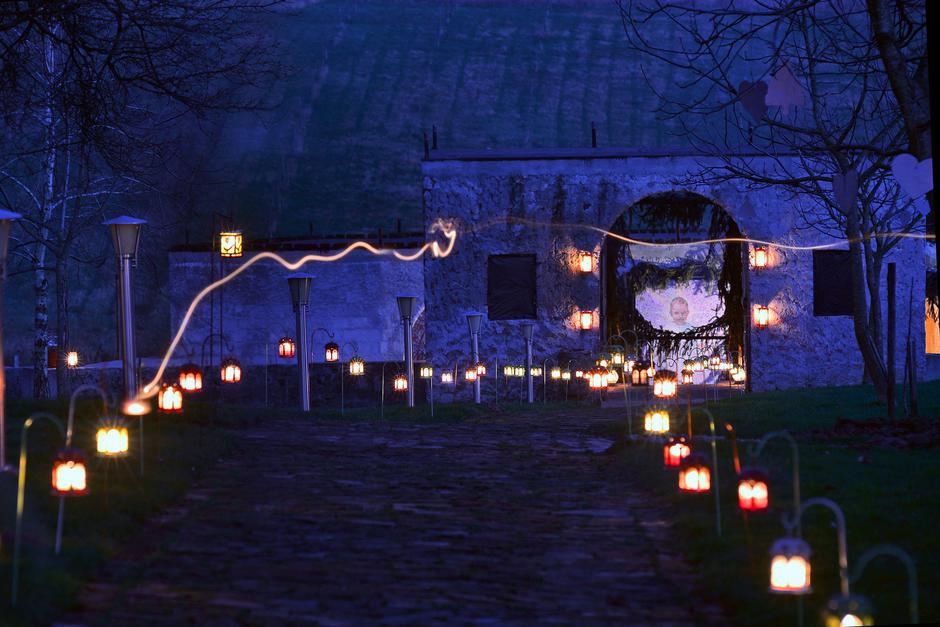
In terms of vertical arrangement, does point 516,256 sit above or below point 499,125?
below

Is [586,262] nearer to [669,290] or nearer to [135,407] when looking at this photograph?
[669,290]

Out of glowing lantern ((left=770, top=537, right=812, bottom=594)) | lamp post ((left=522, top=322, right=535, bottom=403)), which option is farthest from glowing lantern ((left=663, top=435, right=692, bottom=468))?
lamp post ((left=522, top=322, right=535, bottom=403))

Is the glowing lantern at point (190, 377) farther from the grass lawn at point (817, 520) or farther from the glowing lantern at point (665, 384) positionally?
the glowing lantern at point (665, 384)

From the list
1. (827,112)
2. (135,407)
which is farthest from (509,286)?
(135,407)

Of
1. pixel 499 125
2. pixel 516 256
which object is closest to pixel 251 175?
pixel 499 125

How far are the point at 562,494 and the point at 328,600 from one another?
14.5 feet

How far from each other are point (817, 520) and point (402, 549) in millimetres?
3189

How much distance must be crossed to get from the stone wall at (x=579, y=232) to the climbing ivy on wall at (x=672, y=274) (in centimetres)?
339

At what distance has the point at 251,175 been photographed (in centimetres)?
5756

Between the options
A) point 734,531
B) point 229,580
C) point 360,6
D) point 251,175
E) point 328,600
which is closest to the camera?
point 328,600

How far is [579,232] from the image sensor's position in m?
25.5

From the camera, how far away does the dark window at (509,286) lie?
25.5m

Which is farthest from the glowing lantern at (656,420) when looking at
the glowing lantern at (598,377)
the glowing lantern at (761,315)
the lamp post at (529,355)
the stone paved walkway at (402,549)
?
the glowing lantern at (761,315)

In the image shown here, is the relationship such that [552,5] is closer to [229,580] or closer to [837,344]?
[837,344]
